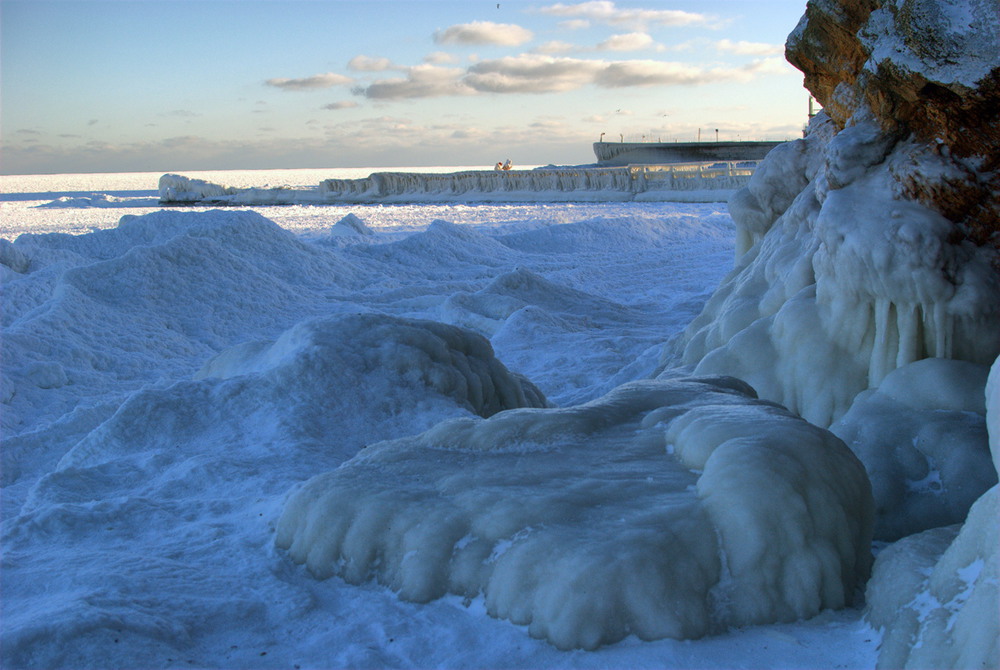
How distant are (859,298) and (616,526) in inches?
74.6

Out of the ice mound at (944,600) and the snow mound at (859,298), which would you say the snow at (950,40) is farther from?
the ice mound at (944,600)

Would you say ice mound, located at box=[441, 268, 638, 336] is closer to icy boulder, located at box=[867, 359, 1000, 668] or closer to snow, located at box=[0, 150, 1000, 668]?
snow, located at box=[0, 150, 1000, 668]

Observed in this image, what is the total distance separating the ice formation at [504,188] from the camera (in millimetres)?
22281

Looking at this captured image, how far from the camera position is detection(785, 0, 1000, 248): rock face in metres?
2.77

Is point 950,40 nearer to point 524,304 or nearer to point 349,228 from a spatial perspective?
point 524,304

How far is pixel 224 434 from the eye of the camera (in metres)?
3.84

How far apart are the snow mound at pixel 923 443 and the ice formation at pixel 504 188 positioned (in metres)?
18.8

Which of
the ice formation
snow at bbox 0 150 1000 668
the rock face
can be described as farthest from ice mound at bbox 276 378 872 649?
the ice formation

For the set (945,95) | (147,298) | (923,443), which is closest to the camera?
(923,443)

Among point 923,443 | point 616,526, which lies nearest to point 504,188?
point 923,443

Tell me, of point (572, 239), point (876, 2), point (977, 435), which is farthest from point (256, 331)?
point (572, 239)

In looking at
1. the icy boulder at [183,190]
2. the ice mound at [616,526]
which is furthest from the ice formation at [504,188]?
the ice mound at [616,526]

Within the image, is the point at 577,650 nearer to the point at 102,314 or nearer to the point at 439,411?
the point at 439,411

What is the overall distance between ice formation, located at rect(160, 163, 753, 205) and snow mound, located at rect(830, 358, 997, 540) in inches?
739
